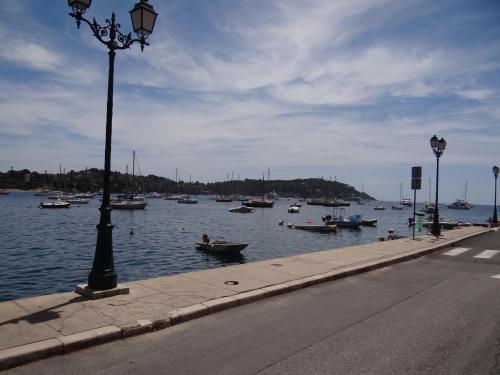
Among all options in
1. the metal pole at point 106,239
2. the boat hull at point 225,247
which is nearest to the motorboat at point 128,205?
the boat hull at point 225,247

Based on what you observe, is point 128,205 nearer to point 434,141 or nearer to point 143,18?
point 434,141

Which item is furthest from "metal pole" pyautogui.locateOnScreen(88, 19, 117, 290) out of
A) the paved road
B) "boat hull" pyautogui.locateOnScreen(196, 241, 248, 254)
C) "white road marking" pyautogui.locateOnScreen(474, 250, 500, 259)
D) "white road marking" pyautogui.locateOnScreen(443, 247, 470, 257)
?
"boat hull" pyautogui.locateOnScreen(196, 241, 248, 254)

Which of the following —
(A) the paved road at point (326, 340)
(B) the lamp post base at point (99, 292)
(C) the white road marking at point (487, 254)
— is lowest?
(C) the white road marking at point (487, 254)

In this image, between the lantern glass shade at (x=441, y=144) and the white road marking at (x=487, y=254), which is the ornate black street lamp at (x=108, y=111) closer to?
the white road marking at (x=487, y=254)

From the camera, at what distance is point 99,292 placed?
818 centimetres

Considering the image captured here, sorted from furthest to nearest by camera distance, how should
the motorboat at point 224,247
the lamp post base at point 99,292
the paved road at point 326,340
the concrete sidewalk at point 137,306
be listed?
the motorboat at point 224,247, the lamp post base at point 99,292, the concrete sidewalk at point 137,306, the paved road at point 326,340

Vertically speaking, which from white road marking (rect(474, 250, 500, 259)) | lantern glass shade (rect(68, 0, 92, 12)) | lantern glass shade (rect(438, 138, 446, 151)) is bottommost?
white road marking (rect(474, 250, 500, 259))

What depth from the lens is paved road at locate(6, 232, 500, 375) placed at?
18.2 ft

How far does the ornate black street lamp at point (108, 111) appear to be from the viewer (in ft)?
27.5

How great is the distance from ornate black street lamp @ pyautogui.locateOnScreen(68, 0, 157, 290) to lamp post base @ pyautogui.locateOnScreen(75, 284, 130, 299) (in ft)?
0.34

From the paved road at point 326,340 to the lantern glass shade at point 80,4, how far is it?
246 inches

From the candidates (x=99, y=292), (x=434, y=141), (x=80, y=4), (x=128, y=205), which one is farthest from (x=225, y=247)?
(x=128, y=205)

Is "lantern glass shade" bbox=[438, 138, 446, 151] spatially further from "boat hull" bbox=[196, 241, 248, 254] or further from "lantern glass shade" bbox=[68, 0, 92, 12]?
"lantern glass shade" bbox=[68, 0, 92, 12]

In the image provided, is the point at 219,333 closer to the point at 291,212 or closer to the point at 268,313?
the point at 268,313
